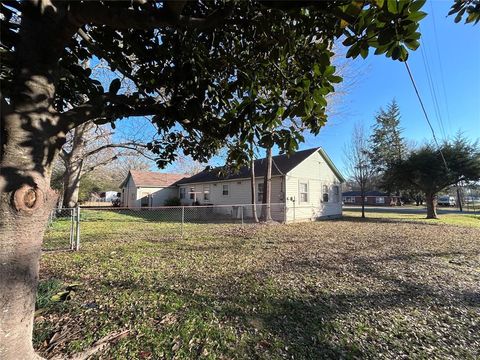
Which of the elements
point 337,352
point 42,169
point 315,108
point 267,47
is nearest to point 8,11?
point 42,169

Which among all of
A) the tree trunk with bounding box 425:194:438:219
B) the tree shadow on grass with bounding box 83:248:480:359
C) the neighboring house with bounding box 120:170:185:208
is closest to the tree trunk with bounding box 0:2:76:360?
the tree shadow on grass with bounding box 83:248:480:359

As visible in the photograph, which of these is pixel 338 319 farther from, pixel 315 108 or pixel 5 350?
pixel 5 350

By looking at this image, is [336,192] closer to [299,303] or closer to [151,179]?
[299,303]

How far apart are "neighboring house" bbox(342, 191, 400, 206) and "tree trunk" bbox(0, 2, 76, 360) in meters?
54.5

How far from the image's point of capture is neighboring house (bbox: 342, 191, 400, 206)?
52.4 meters

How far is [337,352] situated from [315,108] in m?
2.50

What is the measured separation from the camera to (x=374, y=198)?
56688 millimetres

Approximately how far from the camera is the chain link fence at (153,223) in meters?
8.40

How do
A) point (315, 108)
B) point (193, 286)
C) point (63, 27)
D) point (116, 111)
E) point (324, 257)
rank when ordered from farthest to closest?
1. point (324, 257)
2. point (193, 286)
3. point (315, 108)
4. point (116, 111)
5. point (63, 27)

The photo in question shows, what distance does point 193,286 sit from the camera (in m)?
4.36

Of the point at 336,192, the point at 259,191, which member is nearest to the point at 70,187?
the point at 259,191

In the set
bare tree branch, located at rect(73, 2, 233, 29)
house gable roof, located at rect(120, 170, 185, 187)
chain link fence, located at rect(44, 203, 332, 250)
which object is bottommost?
chain link fence, located at rect(44, 203, 332, 250)

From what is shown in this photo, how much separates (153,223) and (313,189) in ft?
35.3

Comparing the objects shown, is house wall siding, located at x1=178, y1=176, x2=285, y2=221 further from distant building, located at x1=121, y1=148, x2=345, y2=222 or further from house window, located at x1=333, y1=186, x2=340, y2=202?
house window, located at x1=333, y1=186, x2=340, y2=202
